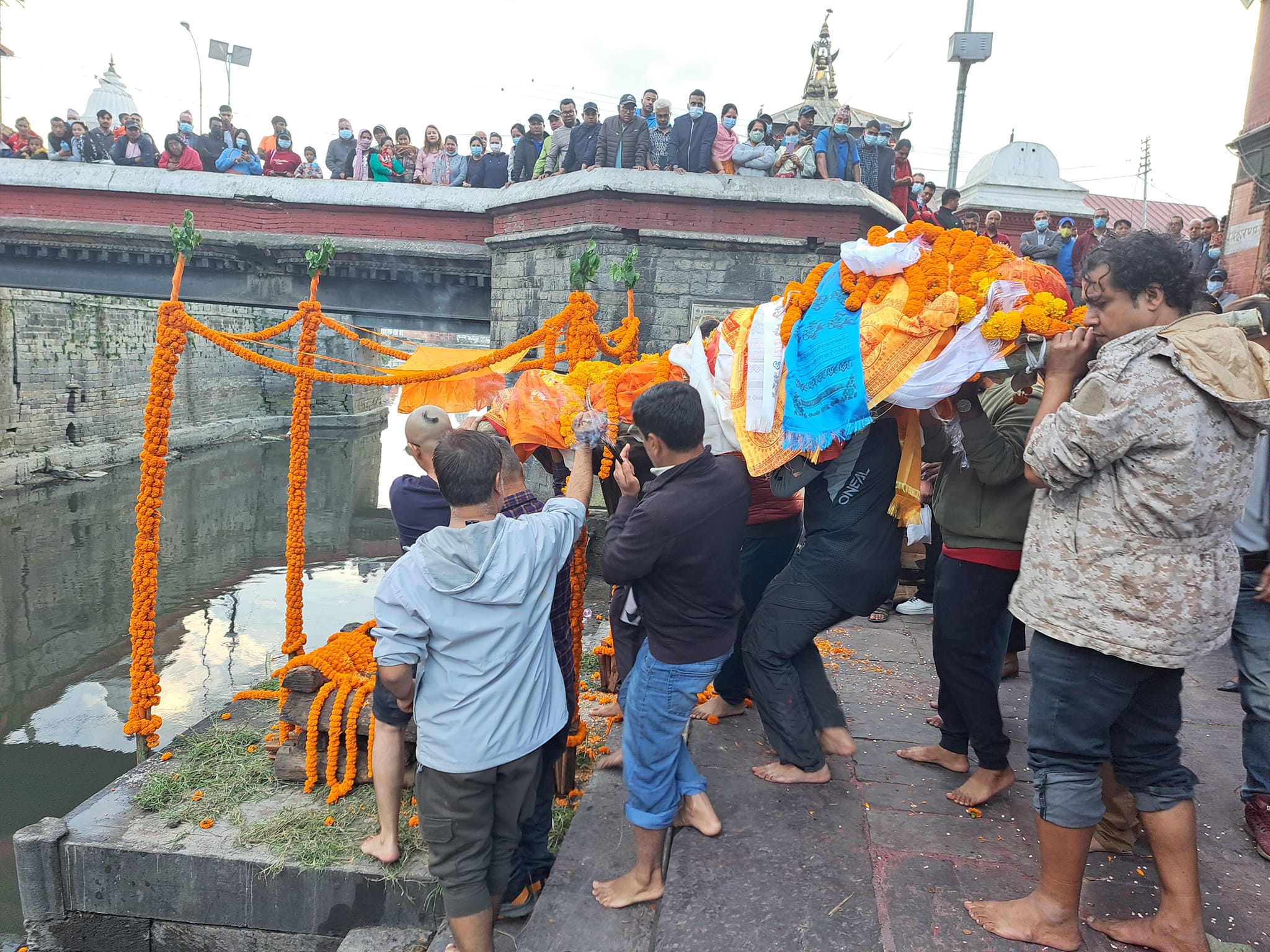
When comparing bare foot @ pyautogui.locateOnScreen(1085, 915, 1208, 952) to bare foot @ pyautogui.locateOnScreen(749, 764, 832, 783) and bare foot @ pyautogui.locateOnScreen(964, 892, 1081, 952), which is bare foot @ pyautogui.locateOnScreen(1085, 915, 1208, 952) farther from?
bare foot @ pyautogui.locateOnScreen(749, 764, 832, 783)

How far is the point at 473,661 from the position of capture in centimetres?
224

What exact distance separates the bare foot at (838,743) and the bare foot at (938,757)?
0.22 metres

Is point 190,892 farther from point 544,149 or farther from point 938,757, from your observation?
Answer: point 544,149

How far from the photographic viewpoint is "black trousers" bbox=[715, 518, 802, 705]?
3.48 metres

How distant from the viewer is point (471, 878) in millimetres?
2355

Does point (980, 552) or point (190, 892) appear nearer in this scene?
point (980, 552)

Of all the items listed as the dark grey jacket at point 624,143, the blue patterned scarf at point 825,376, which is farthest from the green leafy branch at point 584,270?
the dark grey jacket at point 624,143

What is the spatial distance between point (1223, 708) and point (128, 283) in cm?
1439

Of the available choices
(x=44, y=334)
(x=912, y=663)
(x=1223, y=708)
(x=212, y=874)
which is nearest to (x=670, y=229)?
(x=912, y=663)

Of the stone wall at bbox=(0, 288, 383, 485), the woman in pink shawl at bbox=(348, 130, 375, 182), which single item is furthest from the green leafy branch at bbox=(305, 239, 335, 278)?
the stone wall at bbox=(0, 288, 383, 485)

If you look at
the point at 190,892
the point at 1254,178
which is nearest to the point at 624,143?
the point at 1254,178

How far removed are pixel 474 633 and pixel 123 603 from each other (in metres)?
9.41

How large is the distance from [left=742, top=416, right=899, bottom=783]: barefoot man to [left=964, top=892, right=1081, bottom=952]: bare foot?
86 centimetres

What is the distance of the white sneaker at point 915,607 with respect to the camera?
18.0 feet
